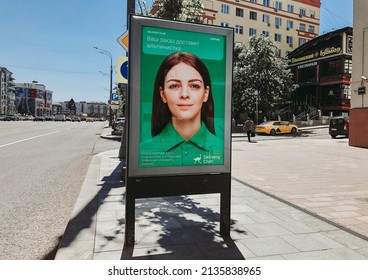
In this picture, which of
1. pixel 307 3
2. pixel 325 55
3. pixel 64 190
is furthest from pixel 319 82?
pixel 64 190

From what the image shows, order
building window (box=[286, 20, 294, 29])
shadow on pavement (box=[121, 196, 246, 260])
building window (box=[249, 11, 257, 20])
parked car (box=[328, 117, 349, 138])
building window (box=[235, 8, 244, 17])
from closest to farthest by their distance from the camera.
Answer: shadow on pavement (box=[121, 196, 246, 260])
parked car (box=[328, 117, 349, 138])
building window (box=[235, 8, 244, 17])
building window (box=[249, 11, 257, 20])
building window (box=[286, 20, 294, 29])

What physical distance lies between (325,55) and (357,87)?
27.0 metres

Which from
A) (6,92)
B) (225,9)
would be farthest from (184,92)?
(6,92)

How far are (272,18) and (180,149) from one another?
5482 centimetres

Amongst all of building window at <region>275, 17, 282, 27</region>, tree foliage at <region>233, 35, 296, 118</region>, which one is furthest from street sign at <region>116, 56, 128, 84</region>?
building window at <region>275, 17, 282, 27</region>

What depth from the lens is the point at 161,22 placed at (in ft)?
12.0

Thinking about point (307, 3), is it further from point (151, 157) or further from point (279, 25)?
point (151, 157)

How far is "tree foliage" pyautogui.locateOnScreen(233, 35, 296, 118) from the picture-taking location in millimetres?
34656

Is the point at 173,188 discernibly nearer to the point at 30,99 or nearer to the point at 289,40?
the point at 289,40

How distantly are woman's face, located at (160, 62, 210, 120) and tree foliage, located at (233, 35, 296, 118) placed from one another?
31354 millimetres

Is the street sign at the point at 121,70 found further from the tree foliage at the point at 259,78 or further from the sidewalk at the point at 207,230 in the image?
the tree foliage at the point at 259,78

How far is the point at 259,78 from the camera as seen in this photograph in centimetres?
3450

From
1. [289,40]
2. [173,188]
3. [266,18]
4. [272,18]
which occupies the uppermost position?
[272,18]

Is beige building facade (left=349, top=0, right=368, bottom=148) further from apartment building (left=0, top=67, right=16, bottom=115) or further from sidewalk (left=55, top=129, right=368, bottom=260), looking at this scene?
apartment building (left=0, top=67, right=16, bottom=115)
